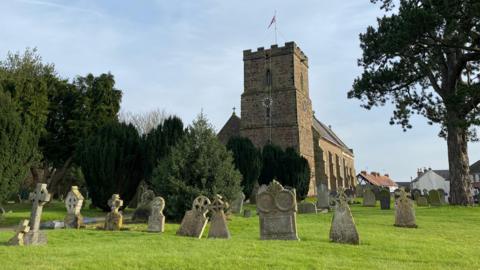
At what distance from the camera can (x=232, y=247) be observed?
7.66 m

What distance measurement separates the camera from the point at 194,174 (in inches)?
Answer: 575

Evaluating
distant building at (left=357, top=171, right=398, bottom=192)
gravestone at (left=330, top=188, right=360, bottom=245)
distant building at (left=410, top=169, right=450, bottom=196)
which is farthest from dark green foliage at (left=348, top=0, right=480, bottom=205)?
distant building at (left=357, top=171, right=398, bottom=192)

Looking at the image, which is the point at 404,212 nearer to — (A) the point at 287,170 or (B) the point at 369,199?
(B) the point at 369,199

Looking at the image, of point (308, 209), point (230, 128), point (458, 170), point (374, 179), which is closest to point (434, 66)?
point (458, 170)

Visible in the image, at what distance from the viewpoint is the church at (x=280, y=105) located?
37094 millimetres

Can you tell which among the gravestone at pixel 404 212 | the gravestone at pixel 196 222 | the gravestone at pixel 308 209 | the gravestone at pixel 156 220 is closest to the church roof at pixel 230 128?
the gravestone at pixel 308 209


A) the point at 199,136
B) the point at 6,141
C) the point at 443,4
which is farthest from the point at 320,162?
the point at 6,141

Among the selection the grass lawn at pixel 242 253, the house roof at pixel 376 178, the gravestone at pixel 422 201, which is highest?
the house roof at pixel 376 178

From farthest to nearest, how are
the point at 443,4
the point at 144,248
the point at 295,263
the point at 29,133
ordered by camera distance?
the point at 443,4, the point at 29,133, the point at 144,248, the point at 295,263

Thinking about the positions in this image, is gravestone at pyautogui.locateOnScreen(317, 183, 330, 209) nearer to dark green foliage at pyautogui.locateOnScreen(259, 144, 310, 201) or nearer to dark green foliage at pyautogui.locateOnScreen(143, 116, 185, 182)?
→ dark green foliage at pyautogui.locateOnScreen(143, 116, 185, 182)

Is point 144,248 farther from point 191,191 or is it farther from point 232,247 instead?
point 191,191

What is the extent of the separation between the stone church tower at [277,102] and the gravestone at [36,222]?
28.3 meters

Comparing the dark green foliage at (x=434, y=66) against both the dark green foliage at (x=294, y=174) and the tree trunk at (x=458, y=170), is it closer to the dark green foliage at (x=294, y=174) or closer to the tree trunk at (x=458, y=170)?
the tree trunk at (x=458, y=170)

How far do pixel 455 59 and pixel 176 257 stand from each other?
2160 cm
